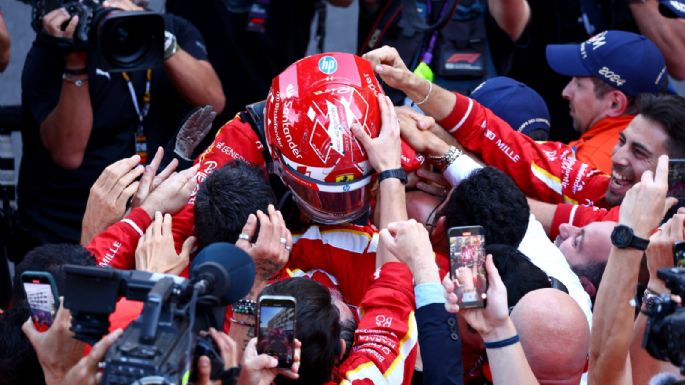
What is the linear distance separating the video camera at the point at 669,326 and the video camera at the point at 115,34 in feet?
7.45

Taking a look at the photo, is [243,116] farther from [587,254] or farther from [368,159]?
[587,254]

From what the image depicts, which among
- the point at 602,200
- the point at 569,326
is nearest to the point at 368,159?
the point at 569,326

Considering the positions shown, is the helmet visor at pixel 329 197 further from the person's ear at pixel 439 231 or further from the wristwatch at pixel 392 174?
the person's ear at pixel 439 231

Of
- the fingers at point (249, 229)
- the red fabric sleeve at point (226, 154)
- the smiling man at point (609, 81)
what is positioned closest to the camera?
the fingers at point (249, 229)

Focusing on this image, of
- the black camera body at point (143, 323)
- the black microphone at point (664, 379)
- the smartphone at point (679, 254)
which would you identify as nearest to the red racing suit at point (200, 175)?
the black camera body at point (143, 323)

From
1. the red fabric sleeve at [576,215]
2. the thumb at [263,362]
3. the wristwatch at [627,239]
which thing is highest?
the wristwatch at [627,239]

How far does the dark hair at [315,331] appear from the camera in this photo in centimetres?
320

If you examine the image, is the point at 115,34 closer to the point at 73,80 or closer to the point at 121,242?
the point at 73,80

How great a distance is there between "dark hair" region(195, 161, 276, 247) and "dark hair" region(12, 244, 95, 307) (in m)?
0.40

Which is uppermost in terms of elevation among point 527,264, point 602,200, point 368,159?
point 368,159

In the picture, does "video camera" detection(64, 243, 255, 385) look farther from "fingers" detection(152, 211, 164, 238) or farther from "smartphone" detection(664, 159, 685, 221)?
"smartphone" detection(664, 159, 685, 221)

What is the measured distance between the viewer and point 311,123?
3.65 metres

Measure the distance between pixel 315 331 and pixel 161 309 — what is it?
751 millimetres

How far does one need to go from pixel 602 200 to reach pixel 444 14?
145 cm
